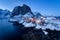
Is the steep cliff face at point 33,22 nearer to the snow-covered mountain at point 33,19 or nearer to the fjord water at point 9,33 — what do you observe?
the snow-covered mountain at point 33,19

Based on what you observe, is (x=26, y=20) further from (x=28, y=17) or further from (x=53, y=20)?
(x=53, y=20)

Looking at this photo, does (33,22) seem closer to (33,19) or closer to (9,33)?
(33,19)

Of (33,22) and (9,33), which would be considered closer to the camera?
(9,33)

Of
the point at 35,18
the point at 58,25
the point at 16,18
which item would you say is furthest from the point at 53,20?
the point at 16,18

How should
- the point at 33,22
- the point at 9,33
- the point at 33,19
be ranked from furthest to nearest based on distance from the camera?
1. the point at 33,19
2. the point at 33,22
3. the point at 9,33

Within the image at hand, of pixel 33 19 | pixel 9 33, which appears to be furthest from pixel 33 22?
pixel 9 33

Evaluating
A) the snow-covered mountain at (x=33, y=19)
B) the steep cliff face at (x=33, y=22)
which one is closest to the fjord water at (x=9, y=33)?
the steep cliff face at (x=33, y=22)

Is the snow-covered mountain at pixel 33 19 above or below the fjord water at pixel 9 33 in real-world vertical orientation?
above

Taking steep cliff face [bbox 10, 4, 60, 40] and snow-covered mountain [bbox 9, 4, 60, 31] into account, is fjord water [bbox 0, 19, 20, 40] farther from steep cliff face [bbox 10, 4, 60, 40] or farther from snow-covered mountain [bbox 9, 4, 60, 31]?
snow-covered mountain [bbox 9, 4, 60, 31]
